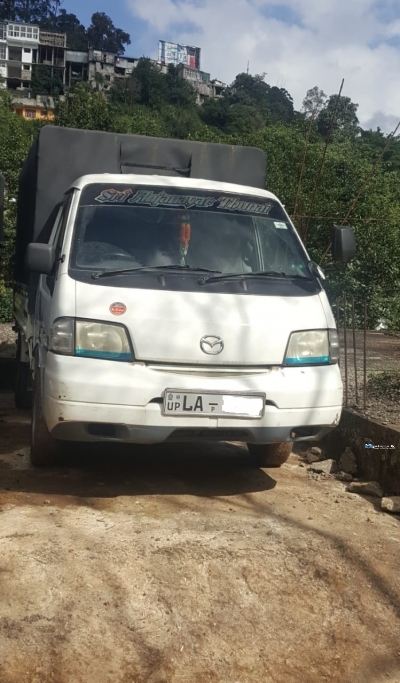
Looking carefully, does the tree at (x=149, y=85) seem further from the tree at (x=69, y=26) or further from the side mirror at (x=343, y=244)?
the side mirror at (x=343, y=244)

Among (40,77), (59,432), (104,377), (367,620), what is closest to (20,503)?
(59,432)

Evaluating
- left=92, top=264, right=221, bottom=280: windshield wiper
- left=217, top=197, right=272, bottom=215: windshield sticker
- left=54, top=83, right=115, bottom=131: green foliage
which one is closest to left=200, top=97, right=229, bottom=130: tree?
left=54, top=83, right=115, bottom=131: green foliage

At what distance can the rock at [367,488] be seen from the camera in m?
5.52

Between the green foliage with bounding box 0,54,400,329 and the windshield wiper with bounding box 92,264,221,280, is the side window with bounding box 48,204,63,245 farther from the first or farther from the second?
the green foliage with bounding box 0,54,400,329

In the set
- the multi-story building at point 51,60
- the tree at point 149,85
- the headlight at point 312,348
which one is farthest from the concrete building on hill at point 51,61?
the headlight at point 312,348

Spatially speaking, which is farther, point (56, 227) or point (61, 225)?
point (56, 227)

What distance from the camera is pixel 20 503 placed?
15.7ft

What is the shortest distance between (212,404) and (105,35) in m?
160

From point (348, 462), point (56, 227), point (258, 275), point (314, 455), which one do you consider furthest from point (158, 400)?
point (314, 455)

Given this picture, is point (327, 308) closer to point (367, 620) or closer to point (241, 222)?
point (241, 222)

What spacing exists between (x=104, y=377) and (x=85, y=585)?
1.38 m

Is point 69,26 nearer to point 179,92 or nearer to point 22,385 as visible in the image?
point 179,92

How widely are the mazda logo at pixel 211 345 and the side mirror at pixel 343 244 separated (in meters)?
1.58

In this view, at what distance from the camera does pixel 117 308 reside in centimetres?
473
